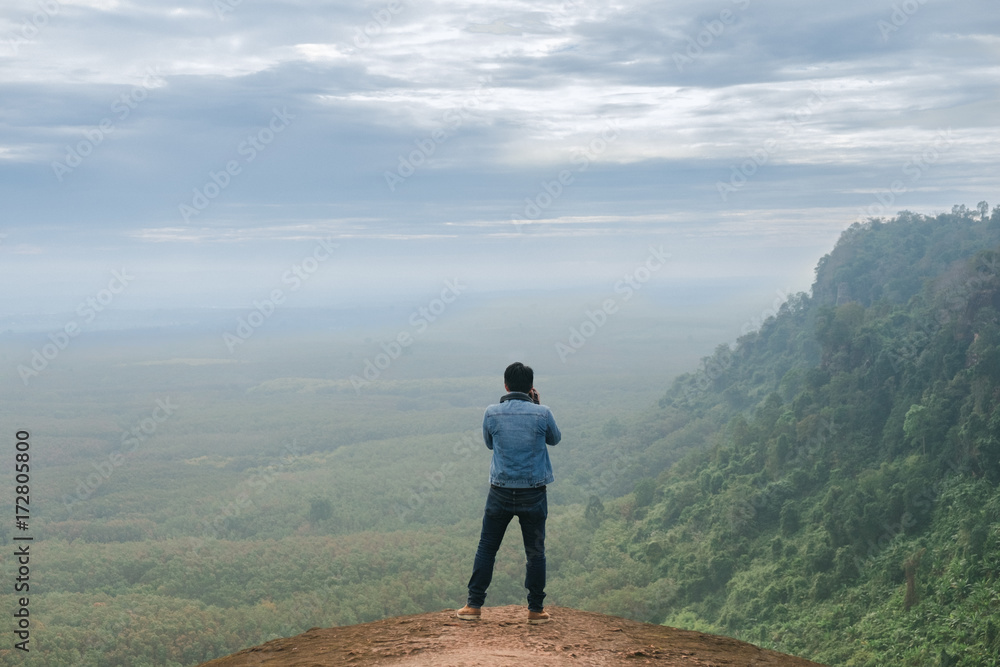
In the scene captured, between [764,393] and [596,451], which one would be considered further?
[596,451]

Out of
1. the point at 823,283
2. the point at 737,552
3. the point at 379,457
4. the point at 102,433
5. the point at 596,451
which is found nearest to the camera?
the point at 737,552

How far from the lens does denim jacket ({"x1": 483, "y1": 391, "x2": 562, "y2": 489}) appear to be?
1045cm

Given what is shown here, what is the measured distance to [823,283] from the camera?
324 feet

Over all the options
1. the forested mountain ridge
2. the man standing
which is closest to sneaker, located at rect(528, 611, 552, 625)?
the man standing

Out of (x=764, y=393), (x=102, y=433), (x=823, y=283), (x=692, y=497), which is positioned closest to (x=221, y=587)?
(x=692, y=497)

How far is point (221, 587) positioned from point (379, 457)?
196 feet

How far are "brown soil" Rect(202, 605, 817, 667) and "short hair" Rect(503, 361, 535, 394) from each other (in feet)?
11.4

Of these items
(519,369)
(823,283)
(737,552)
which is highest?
(823,283)

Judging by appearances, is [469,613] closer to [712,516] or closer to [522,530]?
[522,530]

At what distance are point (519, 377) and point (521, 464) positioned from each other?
1.22m

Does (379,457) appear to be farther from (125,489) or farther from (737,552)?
(737,552)

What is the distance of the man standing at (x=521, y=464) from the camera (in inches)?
412

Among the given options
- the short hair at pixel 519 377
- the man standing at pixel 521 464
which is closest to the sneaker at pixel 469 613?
the man standing at pixel 521 464

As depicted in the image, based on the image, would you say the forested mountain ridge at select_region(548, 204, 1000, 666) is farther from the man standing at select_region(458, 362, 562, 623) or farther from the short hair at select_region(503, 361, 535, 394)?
the short hair at select_region(503, 361, 535, 394)
